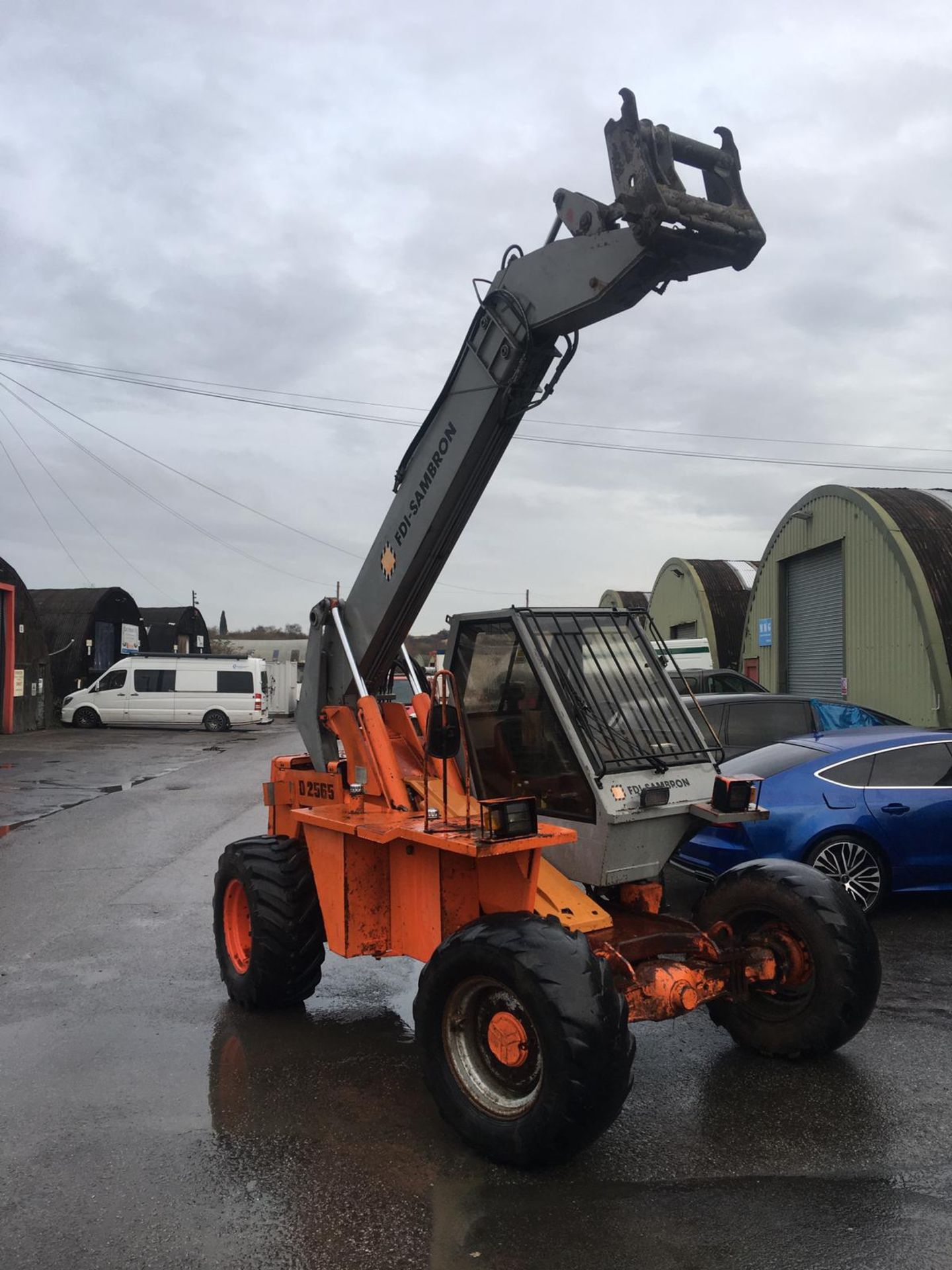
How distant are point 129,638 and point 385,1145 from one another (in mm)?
40083

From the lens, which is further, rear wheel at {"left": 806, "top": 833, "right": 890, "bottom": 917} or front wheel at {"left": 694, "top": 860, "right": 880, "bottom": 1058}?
rear wheel at {"left": 806, "top": 833, "right": 890, "bottom": 917}

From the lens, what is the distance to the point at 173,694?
105ft

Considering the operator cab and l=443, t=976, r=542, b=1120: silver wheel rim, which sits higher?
the operator cab

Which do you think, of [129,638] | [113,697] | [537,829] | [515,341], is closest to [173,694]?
[113,697]

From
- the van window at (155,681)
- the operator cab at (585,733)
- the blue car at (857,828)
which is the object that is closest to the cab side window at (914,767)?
the blue car at (857,828)

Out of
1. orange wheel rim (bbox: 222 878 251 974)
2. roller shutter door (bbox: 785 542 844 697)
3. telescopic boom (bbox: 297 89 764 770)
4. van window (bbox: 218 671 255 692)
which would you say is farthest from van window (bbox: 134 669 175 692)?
orange wheel rim (bbox: 222 878 251 974)

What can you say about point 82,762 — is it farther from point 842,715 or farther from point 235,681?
point 842,715

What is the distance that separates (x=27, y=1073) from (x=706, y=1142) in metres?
3.34

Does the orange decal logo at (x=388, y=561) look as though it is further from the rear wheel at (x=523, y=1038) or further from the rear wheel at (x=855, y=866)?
the rear wheel at (x=855, y=866)

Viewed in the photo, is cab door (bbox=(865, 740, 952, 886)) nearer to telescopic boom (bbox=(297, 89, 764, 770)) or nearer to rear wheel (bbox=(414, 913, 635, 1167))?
telescopic boom (bbox=(297, 89, 764, 770))

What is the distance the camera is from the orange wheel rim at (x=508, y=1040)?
4141 mm

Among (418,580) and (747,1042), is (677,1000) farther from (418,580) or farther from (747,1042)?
(418,580)

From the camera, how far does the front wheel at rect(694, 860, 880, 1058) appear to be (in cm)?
489

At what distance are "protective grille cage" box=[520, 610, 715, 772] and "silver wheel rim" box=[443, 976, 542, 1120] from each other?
1168mm
